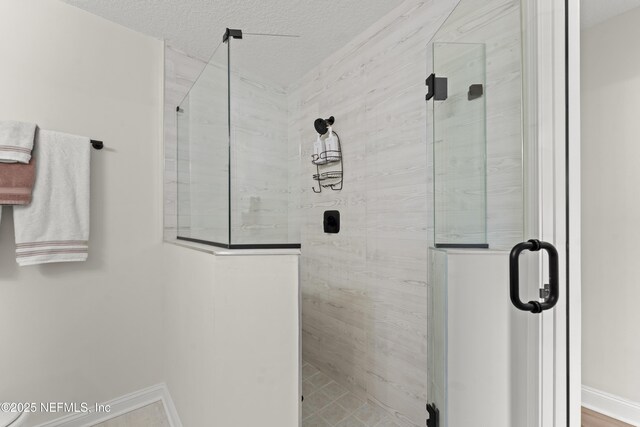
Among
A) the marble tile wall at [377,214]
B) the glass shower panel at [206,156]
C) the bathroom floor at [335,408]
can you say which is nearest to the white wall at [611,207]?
the marble tile wall at [377,214]

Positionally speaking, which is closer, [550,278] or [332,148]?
[550,278]

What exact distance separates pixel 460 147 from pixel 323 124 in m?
1.35

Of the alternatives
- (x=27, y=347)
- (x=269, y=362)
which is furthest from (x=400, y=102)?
(x=27, y=347)

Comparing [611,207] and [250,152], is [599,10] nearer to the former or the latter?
[611,207]

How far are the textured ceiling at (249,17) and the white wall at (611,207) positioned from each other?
3.76 feet

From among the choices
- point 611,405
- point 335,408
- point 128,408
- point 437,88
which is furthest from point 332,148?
point 128,408

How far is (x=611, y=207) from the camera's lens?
0.71 meters

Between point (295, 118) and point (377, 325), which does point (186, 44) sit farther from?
point (377, 325)

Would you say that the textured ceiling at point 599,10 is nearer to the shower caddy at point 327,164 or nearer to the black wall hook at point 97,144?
the shower caddy at point 327,164

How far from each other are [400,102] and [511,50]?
0.92 m

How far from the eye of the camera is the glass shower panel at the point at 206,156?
124 centimetres

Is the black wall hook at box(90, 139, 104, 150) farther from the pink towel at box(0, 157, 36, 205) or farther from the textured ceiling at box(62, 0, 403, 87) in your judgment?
the textured ceiling at box(62, 0, 403, 87)

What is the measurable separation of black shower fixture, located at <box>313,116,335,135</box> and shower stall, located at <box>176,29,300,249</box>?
0.80 metres

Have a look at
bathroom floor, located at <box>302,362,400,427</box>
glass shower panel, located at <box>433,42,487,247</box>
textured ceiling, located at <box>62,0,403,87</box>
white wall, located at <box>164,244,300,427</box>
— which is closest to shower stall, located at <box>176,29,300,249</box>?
white wall, located at <box>164,244,300,427</box>
